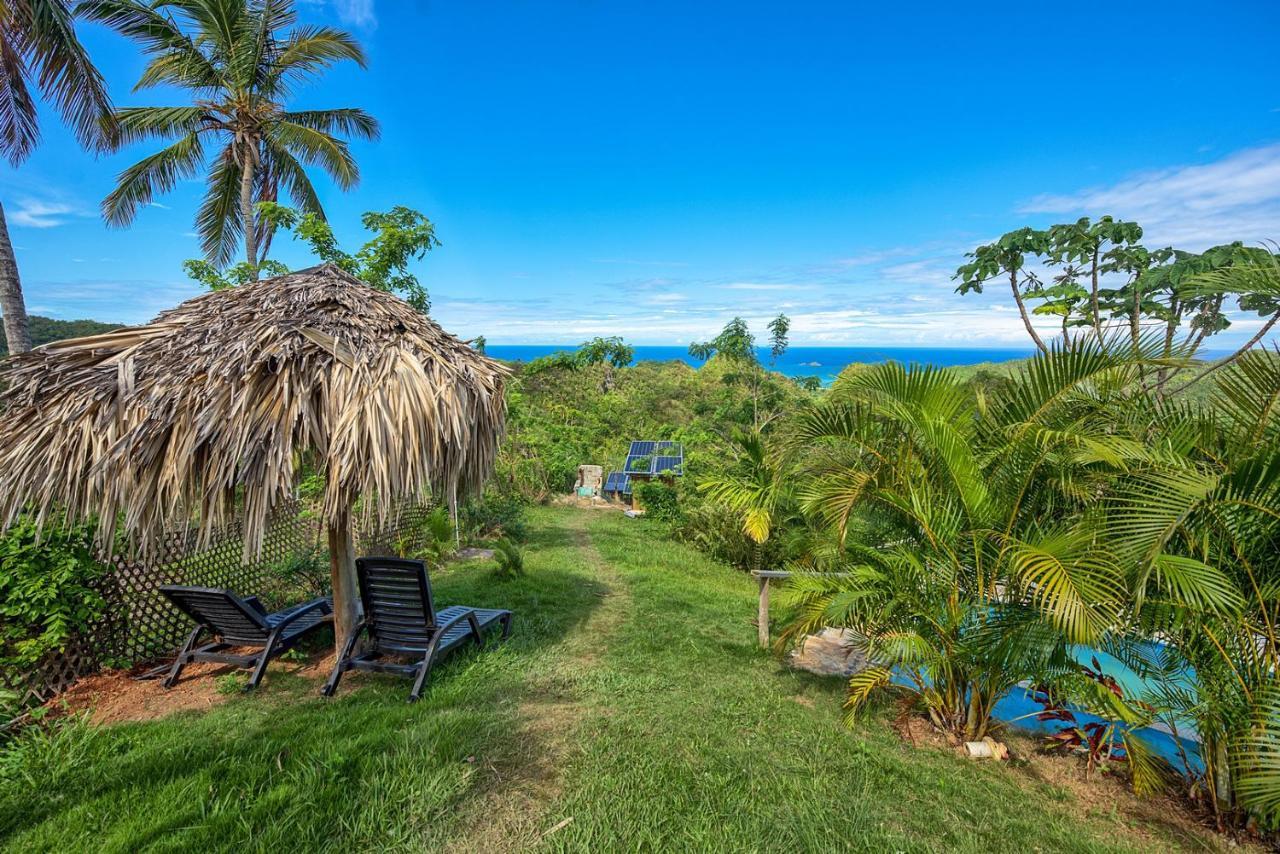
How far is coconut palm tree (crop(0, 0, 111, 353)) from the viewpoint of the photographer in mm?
6094

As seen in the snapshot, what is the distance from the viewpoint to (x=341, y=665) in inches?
157

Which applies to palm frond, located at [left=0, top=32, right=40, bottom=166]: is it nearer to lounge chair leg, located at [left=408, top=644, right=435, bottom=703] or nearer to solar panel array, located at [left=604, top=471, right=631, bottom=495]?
lounge chair leg, located at [left=408, top=644, right=435, bottom=703]

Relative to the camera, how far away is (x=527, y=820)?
8.38ft

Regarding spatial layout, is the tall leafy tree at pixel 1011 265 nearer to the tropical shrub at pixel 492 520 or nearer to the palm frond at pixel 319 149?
the tropical shrub at pixel 492 520

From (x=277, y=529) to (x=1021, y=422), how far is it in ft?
24.6

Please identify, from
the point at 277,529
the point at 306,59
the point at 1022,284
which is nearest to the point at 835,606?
the point at 277,529

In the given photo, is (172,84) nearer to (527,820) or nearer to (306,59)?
(306,59)

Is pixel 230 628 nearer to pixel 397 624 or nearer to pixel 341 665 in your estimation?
pixel 341 665

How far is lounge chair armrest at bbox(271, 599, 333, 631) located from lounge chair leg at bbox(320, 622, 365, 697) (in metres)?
0.50

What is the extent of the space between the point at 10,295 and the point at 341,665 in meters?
6.46

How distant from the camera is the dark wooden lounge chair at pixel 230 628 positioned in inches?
153

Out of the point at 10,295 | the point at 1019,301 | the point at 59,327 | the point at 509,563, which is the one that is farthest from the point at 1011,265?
the point at 59,327

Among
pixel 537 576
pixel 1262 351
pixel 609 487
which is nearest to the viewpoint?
pixel 1262 351

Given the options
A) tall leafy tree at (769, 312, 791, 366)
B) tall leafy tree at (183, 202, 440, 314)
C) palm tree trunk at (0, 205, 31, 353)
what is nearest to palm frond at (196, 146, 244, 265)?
tall leafy tree at (183, 202, 440, 314)
